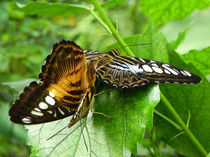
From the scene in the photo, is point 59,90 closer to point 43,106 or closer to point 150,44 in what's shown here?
point 43,106

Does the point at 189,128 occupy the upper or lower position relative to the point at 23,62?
lower

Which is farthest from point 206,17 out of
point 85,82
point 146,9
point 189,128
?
point 85,82

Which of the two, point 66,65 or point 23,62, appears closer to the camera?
point 66,65

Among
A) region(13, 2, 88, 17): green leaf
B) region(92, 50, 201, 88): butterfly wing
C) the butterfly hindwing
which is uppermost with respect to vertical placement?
region(13, 2, 88, 17): green leaf

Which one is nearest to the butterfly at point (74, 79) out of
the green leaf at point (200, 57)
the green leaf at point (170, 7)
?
the green leaf at point (200, 57)

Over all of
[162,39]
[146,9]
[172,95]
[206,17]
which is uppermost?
[206,17]

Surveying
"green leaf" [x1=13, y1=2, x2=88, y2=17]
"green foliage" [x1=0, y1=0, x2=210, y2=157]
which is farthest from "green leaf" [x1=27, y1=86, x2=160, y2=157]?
"green leaf" [x1=13, y1=2, x2=88, y2=17]

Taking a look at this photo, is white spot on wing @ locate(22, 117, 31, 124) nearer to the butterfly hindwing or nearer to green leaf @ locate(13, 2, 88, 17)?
the butterfly hindwing

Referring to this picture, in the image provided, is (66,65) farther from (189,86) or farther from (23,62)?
(23,62)

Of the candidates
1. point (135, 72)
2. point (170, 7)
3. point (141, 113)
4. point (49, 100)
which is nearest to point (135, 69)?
point (135, 72)
